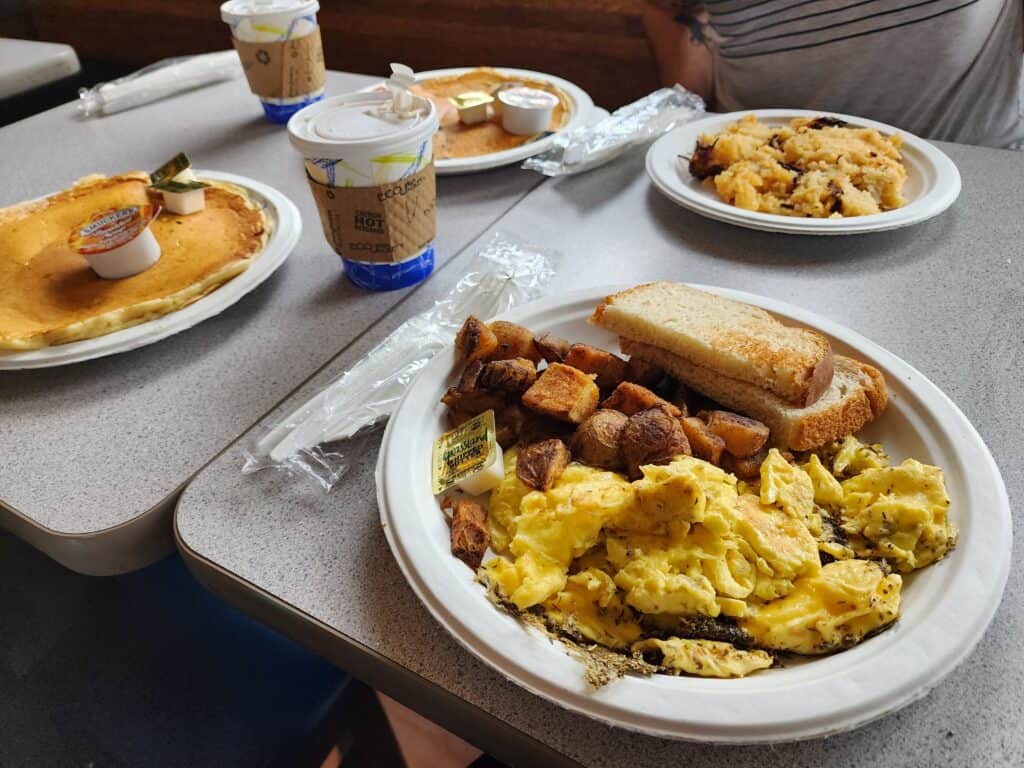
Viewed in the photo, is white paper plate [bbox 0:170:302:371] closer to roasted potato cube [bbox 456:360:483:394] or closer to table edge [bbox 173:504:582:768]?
table edge [bbox 173:504:582:768]

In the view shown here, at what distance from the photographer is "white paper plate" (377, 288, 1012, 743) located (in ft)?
2.07

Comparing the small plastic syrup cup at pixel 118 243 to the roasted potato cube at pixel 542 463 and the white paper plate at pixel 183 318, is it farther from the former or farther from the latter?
the roasted potato cube at pixel 542 463

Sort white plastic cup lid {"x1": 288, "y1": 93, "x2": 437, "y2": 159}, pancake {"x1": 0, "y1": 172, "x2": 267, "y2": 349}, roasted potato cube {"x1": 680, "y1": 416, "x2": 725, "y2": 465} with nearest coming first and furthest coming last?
roasted potato cube {"x1": 680, "y1": 416, "x2": 725, "y2": 465}
white plastic cup lid {"x1": 288, "y1": 93, "x2": 437, "y2": 159}
pancake {"x1": 0, "y1": 172, "x2": 267, "y2": 349}

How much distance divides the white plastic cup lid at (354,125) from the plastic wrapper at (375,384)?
30 cm

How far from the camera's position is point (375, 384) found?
43.7 inches

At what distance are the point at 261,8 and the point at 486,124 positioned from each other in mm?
697

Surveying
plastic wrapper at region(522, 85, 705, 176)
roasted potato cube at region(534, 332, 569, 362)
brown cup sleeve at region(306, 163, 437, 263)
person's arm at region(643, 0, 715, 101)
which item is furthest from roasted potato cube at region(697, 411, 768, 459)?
person's arm at region(643, 0, 715, 101)

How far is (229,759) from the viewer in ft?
3.59

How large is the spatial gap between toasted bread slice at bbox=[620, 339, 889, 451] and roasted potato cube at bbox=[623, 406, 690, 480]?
0.58 feet

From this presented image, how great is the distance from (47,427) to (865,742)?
4.09 ft

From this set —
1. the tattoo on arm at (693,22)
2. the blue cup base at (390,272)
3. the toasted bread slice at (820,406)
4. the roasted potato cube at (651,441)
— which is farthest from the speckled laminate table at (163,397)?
the tattoo on arm at (693,22)

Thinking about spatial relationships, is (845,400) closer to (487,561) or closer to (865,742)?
(865,742)

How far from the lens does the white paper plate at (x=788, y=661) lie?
631mm

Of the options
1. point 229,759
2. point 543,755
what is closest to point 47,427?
point 229,759
